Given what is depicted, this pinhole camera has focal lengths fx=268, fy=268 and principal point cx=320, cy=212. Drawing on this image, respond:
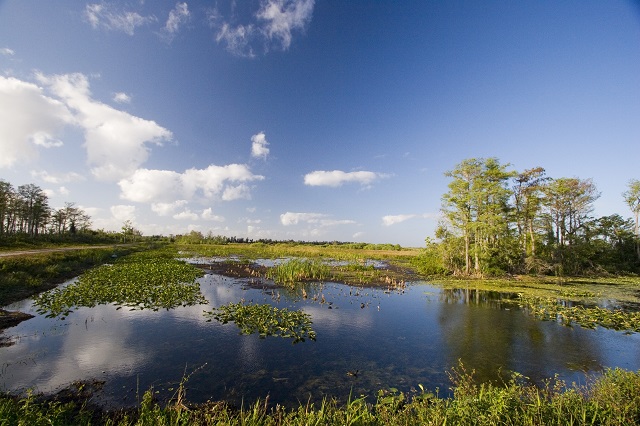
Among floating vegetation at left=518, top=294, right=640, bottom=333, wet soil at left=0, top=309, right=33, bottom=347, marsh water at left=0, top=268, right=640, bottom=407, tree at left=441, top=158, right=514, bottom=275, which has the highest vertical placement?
tree at left=441, top=158, right=514, bottom=275

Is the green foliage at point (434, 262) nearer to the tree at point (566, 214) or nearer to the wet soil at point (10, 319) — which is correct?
the tree at point (566, 214)

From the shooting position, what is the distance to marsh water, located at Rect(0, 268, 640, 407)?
26.3 ft

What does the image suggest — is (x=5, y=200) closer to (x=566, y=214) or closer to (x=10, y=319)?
(x=10, y=319)

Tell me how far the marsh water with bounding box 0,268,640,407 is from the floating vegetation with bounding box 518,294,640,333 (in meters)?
1.03

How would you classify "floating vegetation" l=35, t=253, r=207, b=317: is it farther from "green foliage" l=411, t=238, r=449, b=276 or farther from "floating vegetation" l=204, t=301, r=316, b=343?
"green foliage" l=411, t=238, r=449, b=276

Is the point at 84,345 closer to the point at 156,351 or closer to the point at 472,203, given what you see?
the point at 156,351

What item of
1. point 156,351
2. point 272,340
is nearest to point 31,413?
point 156,351

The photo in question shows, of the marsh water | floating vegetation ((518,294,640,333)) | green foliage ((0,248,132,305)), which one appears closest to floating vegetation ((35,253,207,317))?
the marsh water

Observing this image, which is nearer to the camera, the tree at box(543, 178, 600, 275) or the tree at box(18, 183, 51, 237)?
the tree at box(543, 178, 600, 275)

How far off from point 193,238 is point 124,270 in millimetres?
72386

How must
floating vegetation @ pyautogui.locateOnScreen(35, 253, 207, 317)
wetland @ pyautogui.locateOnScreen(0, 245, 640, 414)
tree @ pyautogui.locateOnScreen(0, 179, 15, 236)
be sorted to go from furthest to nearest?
tree @ pyautogui.locateOnScreen(0, 179, 15, 236)
floating vegetation @ pyautogui.locateOnScreen(35, 253, 207, 317)
wetland @ pyautogui.locateOnScreen(0, 245, 640, 414)

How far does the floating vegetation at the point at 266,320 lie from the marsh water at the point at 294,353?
0.52 m

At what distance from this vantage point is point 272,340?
11602 millimetres

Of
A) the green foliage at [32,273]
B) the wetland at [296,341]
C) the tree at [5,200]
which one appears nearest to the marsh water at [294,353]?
the wetland at [296,341]
